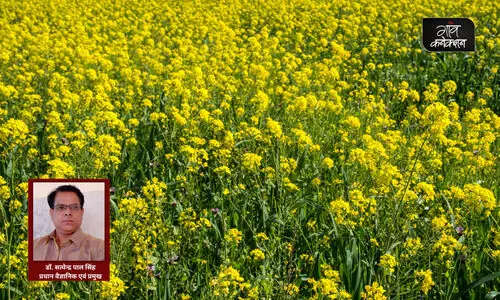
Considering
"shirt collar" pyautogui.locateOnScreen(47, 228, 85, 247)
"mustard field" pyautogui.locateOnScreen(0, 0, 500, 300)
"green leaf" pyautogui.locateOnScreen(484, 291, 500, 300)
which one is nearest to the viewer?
"shirt collar" pyautogui.locateOnScreen(47, 228, 85, 247)

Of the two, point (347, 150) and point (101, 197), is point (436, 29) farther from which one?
point (101, 197)

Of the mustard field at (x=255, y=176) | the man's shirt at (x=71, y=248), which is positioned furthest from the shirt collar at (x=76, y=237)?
the mustard field at (x=255, y=176)

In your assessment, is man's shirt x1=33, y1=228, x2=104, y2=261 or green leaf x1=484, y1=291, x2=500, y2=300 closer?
man's shirt x1=33, y1=228, x2=104, y2=261

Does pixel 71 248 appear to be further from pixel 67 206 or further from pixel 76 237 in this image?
pixel 67 206

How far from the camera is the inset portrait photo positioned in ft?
8.79

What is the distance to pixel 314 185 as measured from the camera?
4648 millimetres

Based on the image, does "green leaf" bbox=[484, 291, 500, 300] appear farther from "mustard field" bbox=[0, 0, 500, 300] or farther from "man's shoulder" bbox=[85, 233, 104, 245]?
"man's shoulder" bbox=[85, 233, 104, 245]

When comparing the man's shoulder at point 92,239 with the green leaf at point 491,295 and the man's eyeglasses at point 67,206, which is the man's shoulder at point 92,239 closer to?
the man's eyeglasses at point 67,206

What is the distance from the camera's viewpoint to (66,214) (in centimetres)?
270

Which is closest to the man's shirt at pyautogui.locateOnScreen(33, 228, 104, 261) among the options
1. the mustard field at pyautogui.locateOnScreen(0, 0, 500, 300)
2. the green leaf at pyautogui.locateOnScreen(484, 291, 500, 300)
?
the mustard field at pyautogui.locateOnScreen(0, 0, 500, 300)

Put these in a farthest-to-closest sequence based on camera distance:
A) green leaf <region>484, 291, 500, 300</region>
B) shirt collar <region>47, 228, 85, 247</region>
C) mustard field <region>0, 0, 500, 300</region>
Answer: mustard field <region>0, 0, 500, 300</region>, green leaf <region>484, 291, 500, 300</region>, shirt collar <region>47, 228, 85, 247</region>

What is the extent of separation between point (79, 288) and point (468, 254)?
1873 millimetres

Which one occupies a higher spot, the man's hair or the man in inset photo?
the man's hair

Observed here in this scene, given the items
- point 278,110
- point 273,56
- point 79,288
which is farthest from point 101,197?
point 273,56
